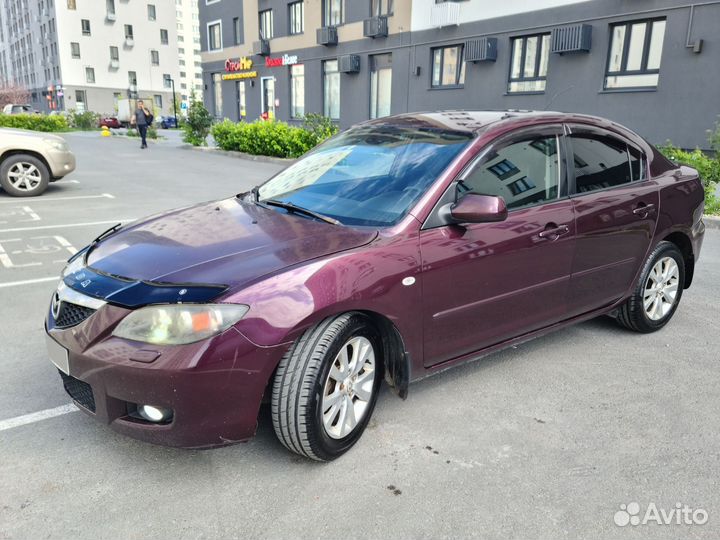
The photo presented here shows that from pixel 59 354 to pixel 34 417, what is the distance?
2.36 ft

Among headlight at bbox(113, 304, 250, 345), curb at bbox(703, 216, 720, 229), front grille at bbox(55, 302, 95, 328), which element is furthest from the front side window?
curb at bbox(703, 216, 720, 229)

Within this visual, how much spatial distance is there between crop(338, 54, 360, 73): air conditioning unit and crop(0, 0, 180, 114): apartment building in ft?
129

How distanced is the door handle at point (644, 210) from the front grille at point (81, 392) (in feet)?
11.5

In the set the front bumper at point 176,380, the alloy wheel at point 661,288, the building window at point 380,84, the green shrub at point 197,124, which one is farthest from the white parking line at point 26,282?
the building window at point 380,84

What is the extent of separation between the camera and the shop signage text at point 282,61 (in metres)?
30.7

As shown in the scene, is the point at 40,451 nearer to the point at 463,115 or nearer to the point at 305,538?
the point at 305,538

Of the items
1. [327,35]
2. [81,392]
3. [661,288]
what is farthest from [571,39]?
[81,392]

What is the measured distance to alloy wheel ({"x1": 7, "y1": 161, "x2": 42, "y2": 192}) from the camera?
34.3ft

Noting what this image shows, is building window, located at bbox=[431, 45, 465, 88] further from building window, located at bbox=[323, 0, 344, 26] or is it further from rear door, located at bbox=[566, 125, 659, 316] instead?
rear door, located at bbox=[566, 125, 659, 316]

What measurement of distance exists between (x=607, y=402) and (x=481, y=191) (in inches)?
57.1

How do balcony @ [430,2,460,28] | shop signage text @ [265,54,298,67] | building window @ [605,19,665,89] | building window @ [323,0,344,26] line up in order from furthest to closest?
shop signage text @ [265,54,298,67], building window @ [323,0,344,26], balcony @ [430,2,460,28], building window @ [605,19,665,89]

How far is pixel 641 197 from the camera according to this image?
4168 millimetres

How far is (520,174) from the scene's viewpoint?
361 cm

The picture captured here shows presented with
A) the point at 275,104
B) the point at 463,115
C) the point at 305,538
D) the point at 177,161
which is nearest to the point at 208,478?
the point at 305,538
